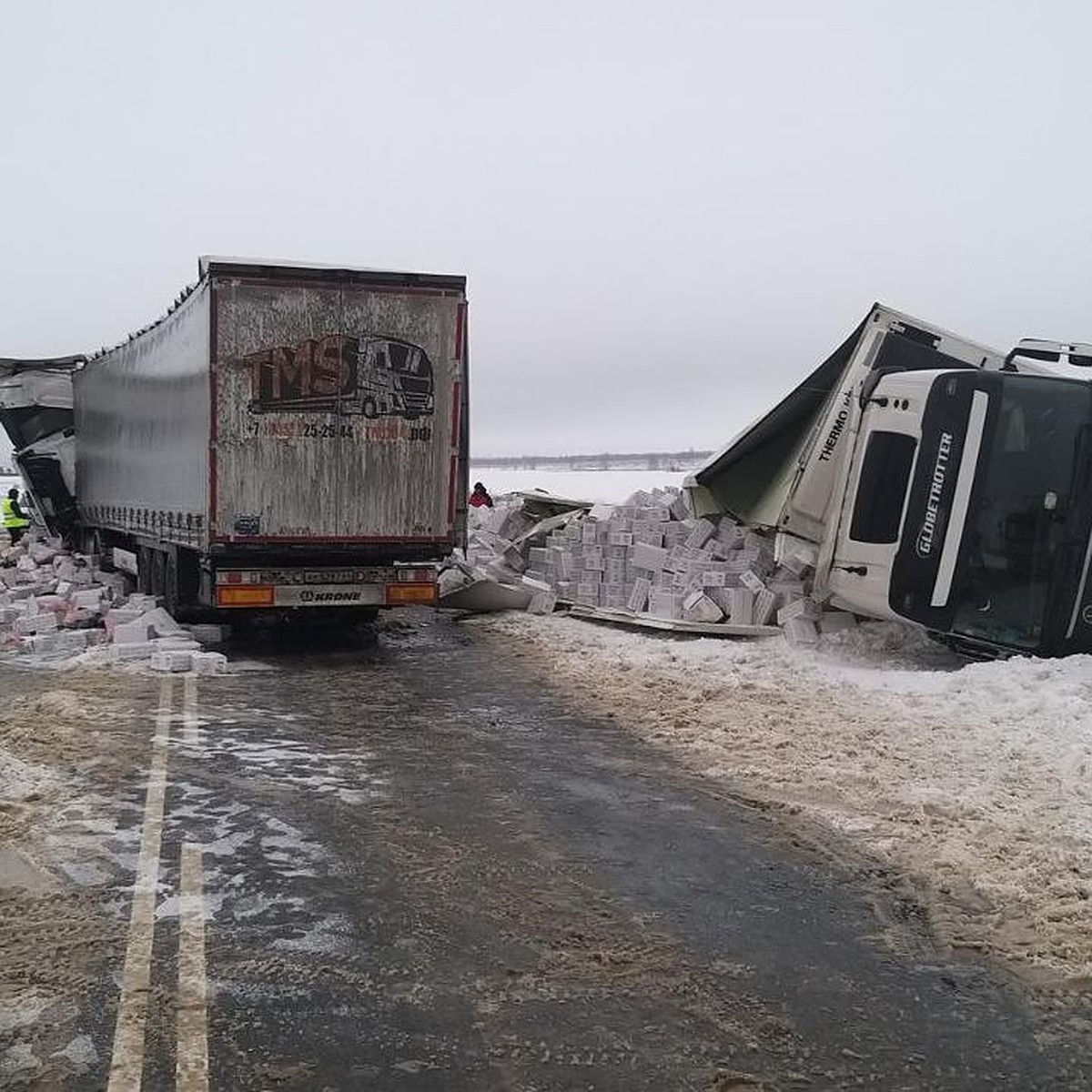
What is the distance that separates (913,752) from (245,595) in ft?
22.7

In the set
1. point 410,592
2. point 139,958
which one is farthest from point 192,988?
point 410,592

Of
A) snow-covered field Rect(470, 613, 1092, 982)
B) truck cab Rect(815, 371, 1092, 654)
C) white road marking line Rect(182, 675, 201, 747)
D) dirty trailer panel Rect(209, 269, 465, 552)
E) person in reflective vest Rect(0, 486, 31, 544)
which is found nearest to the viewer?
snow-covered field Rect(470, 613, 1092, 982)

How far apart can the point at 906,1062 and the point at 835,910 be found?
134 cm

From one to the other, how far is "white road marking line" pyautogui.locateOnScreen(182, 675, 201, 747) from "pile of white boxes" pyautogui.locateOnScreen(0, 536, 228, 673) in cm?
53

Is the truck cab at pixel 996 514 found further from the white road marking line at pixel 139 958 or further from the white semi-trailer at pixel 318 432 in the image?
the white road marking line at pixel 139 958

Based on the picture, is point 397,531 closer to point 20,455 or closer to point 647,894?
point 647,894

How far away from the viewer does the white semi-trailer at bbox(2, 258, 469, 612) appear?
11.0 meters

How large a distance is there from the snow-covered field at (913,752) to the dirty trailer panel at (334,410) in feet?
8.03

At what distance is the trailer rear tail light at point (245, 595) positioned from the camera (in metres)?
11.5

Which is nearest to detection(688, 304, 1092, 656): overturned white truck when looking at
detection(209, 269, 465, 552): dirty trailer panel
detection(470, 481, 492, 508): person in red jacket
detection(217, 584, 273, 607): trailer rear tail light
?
detection(209, 269, 465, 552): dirty trailer panel

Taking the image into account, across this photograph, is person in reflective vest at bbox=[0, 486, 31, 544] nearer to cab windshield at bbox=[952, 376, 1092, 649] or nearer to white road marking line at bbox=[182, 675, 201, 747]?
white road marking line at bbox=[182, 675, 201, 747]

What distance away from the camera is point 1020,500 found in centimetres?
973

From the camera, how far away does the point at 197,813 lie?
611 centimetres

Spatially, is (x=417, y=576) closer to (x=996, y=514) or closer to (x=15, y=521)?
(x=996, y=514)
